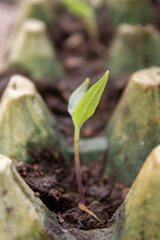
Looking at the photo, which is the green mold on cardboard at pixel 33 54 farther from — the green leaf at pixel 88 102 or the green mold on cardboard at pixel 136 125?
the green leaf at pixel 88 102

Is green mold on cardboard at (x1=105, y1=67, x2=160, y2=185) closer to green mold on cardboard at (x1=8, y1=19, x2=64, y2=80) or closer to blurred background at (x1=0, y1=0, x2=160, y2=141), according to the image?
blurred background at (x1=0, y1=0, x2=160, y2=141)

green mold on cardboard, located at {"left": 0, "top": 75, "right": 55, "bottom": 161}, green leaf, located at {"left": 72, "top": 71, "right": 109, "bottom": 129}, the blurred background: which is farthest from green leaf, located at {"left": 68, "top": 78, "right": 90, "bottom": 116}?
the blurred background

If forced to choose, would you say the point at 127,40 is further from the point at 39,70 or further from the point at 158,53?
the point at 39,70

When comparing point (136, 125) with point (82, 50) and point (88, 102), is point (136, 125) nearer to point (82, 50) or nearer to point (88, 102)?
point (88, 102)

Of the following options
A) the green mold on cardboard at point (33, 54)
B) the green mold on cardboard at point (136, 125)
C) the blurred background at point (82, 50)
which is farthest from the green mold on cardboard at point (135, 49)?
the green mold on cardboard at point (136, 125)

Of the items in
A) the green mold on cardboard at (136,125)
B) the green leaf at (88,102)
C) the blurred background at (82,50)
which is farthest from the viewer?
the blurred background at (82,50)

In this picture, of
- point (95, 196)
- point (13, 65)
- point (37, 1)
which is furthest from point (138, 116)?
point (37, 1)

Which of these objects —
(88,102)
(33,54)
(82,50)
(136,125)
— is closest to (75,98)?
(88,102)
